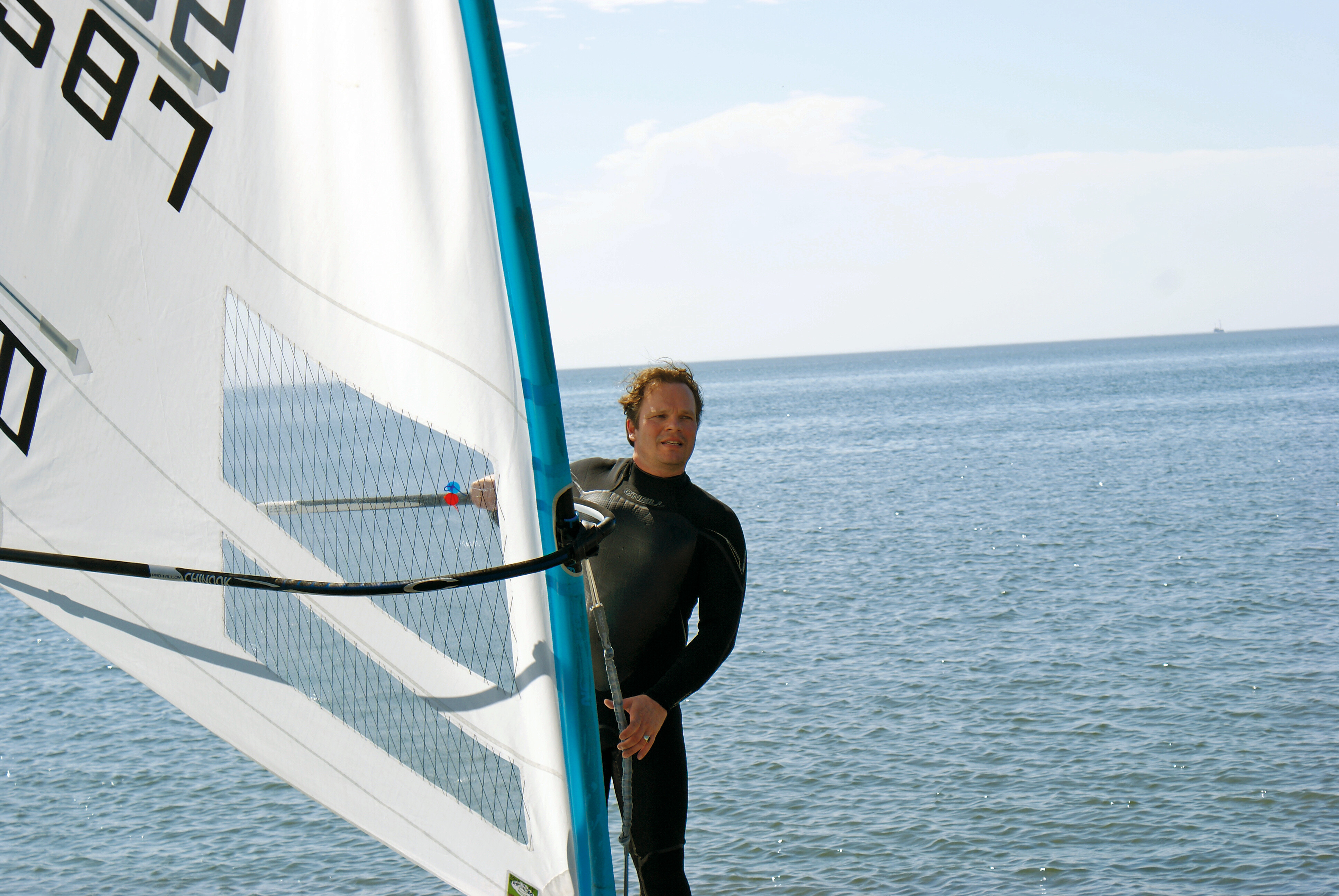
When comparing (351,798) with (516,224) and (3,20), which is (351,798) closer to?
(516,224)

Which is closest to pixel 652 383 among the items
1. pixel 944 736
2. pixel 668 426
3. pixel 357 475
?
pixel 668 426

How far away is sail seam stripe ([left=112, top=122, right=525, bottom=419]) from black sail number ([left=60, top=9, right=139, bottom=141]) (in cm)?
3

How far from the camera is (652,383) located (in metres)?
2.91

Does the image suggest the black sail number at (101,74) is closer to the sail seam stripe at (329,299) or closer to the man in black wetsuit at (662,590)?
the sail seam stripe at (329,299)

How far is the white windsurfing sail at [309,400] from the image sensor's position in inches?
65.9

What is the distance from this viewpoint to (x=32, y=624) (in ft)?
53.5

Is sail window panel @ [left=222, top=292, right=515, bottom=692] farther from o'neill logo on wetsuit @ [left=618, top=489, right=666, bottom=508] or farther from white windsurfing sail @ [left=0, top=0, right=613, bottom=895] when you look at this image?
o'neill logo on wetsuit @ [left=618, top=489, right=666, bottom=508]

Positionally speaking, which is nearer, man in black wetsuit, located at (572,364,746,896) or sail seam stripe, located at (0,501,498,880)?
sail seam stripe, located at (0,501,498,880)

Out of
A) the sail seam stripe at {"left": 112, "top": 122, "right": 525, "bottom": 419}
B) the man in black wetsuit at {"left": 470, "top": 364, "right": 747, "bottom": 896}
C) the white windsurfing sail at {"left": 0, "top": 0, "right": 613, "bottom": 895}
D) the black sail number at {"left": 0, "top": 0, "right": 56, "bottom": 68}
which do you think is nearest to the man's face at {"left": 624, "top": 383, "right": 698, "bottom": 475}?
the man in black wetsuit at {"left": 470, "top": 364, "right": 747, "bottom": 896}

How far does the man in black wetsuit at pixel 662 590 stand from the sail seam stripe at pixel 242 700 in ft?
2.54

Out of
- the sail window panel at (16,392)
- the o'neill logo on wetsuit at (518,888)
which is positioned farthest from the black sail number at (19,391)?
the o'neill logo on wetsuit at (518,888)

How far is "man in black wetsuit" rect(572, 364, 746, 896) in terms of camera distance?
287cm

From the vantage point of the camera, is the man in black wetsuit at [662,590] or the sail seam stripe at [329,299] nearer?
the sail seam stripe at [329,299]

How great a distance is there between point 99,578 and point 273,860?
283 inches
